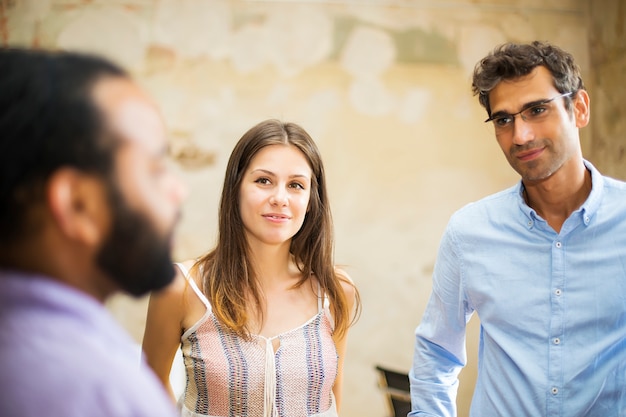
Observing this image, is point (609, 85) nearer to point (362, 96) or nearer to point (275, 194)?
point (362, 96)

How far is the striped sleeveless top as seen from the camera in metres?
1.82

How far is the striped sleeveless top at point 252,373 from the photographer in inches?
71.6

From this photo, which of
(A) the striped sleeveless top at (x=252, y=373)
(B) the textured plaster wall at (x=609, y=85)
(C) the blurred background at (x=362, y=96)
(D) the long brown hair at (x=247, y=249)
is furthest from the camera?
(C) the blurred background at (x=362, y=96)

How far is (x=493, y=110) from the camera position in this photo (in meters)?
1.92

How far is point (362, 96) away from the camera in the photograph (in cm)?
448

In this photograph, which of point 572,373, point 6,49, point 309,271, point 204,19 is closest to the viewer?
point 6,49

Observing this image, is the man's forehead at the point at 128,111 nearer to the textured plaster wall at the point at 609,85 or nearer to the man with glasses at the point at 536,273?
the man with glasses at the point at 536,273

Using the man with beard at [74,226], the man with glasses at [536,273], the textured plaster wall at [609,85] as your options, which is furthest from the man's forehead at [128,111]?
the textured plaster wall at [609,85]

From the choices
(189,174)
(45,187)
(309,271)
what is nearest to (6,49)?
(45,187)

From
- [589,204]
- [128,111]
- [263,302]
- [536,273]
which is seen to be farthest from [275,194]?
[128,111]

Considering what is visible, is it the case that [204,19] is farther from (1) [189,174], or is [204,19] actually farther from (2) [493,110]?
(2) [493,110]

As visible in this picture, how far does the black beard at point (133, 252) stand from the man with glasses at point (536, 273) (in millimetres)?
1373

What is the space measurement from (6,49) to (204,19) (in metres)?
3.89

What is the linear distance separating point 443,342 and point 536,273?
0.38m
